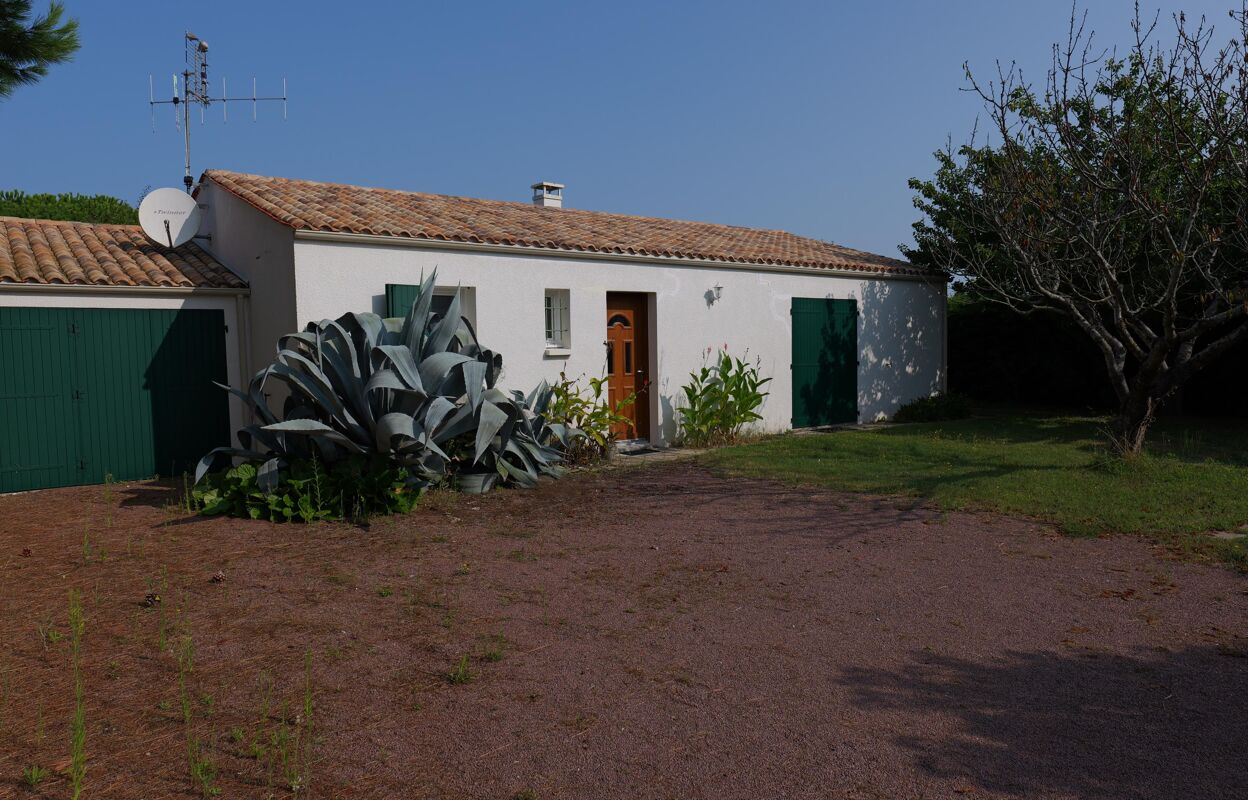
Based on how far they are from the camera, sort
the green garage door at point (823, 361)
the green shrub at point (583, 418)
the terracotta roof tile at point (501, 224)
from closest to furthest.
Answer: the terracotta roof tile at point (501, 224) < the green shrub at point (583, 418) < the green garage door at point (823, 361)

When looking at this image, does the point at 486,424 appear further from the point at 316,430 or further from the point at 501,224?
the point at 501,224

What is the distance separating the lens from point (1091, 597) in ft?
16.7

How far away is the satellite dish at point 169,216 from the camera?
10672 mm

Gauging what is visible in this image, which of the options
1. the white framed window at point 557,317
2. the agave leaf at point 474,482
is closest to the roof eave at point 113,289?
the white framed window at point 557,317

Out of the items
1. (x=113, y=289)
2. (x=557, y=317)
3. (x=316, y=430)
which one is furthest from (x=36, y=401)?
(x=557, y=317)

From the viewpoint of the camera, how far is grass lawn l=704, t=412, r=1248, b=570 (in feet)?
22.7

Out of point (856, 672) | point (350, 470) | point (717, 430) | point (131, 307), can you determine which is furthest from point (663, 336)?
point (856, 672)

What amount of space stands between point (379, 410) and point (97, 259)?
16.1 ft

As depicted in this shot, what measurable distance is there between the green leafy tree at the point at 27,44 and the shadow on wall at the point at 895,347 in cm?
1160

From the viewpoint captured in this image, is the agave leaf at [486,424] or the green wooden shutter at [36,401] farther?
the green wooden shutter at [36,401]

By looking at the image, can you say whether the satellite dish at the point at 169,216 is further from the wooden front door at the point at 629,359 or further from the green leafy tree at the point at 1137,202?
the green leafy tree at the point at 1137,202

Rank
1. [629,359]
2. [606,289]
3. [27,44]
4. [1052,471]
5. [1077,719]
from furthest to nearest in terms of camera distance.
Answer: [629,359]
[606,289]
[1052,471]
[27,44]
[1077,719]

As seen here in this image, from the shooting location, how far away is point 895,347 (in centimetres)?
1543

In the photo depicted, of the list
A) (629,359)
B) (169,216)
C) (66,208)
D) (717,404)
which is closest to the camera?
(169,216)
